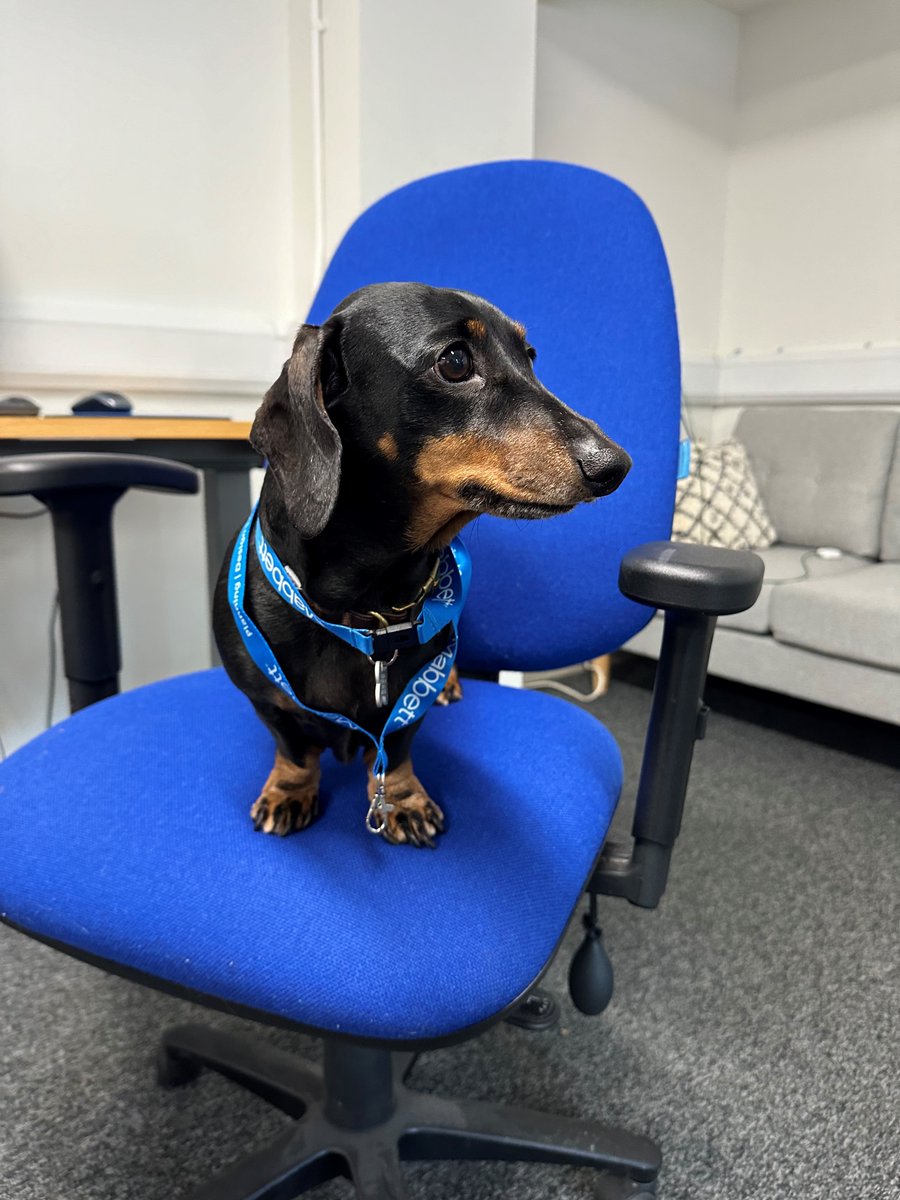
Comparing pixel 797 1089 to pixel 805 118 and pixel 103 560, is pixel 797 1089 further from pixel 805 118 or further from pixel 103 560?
pixel 805 118

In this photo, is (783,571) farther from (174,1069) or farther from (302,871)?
(302,871)

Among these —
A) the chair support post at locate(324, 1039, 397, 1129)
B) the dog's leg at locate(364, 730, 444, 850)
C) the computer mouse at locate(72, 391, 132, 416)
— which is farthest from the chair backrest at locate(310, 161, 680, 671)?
the computer mouse at locate(72, 391, 132, 416)

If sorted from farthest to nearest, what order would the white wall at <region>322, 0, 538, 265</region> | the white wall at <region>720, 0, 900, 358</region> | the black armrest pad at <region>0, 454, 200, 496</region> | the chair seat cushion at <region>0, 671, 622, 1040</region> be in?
the white wall at <region>720, 0, 900, 358</region> < the white wall at <region>322, 0, 538, 265</region> < the black armrest pad at <region>0, 454, 200, 496</region> < the chair seat cushion at <region>0, 671, 622, 1040</region>

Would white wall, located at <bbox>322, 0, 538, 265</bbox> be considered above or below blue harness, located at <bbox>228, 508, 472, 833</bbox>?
above

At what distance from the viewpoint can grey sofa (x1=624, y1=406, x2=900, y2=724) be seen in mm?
2064

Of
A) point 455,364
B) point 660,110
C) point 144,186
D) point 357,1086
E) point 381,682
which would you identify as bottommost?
point 357,1086

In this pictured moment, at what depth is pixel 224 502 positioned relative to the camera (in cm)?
134

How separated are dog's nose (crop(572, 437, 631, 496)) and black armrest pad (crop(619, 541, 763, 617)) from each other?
0.25 feet

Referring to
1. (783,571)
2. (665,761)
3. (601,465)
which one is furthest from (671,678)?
(783,571)

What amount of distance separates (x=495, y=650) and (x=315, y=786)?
1.06 feet

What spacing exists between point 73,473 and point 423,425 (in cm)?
40

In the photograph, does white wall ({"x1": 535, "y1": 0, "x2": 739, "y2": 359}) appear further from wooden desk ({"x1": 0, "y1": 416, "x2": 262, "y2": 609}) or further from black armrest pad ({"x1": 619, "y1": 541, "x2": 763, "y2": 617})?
black armrest pad ({"x1": 619, "y1": 541, "x2": 763, "y2": 617})

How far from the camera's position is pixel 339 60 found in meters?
1.71

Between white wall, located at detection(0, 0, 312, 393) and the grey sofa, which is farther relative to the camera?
the grey sofa
